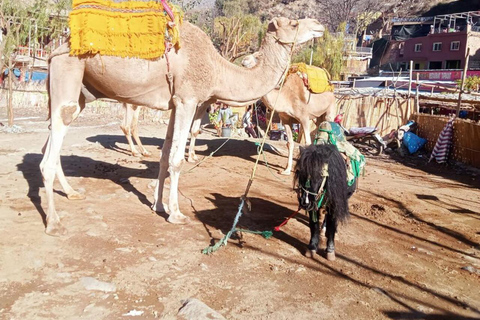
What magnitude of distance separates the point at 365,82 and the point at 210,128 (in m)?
17.4

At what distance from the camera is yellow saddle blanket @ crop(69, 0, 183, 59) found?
5.54 m

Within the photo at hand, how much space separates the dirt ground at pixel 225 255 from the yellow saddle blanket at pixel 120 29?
7.36ft

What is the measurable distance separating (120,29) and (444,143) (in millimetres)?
11079

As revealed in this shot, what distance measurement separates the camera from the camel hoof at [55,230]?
5289 mm

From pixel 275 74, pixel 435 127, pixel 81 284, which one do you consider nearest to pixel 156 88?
pixel 275 74

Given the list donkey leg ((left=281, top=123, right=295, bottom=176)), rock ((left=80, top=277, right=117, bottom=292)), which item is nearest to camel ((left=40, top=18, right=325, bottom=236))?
rock ((left=80, top=277, right=117, bottom=292))

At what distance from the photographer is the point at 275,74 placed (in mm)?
6734

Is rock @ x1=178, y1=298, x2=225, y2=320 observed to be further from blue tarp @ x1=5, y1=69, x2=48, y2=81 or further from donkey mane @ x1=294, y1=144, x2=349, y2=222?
blue tarp @ x1=5, y1=69, x2=48, y2=81

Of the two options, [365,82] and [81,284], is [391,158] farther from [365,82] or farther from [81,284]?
[365,82]

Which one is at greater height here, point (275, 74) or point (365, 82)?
point (365, 82)

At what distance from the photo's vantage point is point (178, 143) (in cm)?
621

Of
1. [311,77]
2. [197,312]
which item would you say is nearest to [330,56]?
[311,77]

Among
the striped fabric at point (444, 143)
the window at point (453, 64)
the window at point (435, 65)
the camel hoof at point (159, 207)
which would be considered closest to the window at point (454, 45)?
the window at point (453, 64)

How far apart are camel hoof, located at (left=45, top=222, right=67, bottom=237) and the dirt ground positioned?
0.53 feet
